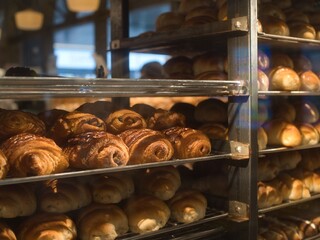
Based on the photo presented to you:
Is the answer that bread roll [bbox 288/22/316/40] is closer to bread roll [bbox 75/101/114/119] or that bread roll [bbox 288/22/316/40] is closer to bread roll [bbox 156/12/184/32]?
bread roll [bbox 156/12/184/32]

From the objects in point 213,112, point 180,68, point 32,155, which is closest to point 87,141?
point 32,155

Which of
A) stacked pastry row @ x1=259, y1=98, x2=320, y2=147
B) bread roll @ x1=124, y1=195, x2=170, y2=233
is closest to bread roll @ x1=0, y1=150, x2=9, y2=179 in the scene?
bread roll @ x1=124, y1=195, x2=170, y2=233

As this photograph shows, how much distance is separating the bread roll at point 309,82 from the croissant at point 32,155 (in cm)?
121

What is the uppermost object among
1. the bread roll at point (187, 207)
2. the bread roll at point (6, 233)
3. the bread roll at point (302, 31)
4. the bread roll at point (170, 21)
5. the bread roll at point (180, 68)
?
the bread roll at point (170, 21)

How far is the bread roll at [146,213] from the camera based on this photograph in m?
1.38

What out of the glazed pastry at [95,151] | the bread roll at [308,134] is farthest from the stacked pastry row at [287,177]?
the glazed pastry at [95,151]

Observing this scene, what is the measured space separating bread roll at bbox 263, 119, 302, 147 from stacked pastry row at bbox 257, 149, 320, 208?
106 millimetres

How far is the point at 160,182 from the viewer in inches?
60.2

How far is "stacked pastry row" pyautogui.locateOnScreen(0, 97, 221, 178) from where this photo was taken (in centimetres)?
116

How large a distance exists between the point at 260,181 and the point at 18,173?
1077mm

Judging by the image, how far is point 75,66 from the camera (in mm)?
3455

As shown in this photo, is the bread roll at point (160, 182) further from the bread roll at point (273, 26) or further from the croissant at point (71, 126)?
the bread roll at point (273, 26)

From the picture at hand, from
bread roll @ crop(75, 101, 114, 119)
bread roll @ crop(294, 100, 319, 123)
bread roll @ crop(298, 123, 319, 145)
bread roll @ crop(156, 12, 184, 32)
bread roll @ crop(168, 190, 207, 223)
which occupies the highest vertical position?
bread roll @ crop(156, 12, 184, 32)

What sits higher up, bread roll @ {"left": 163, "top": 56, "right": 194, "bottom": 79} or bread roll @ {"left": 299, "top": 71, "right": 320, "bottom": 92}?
bread roll @ {"left": 163, "top": 56, "right": 194, "bottom": 79}
